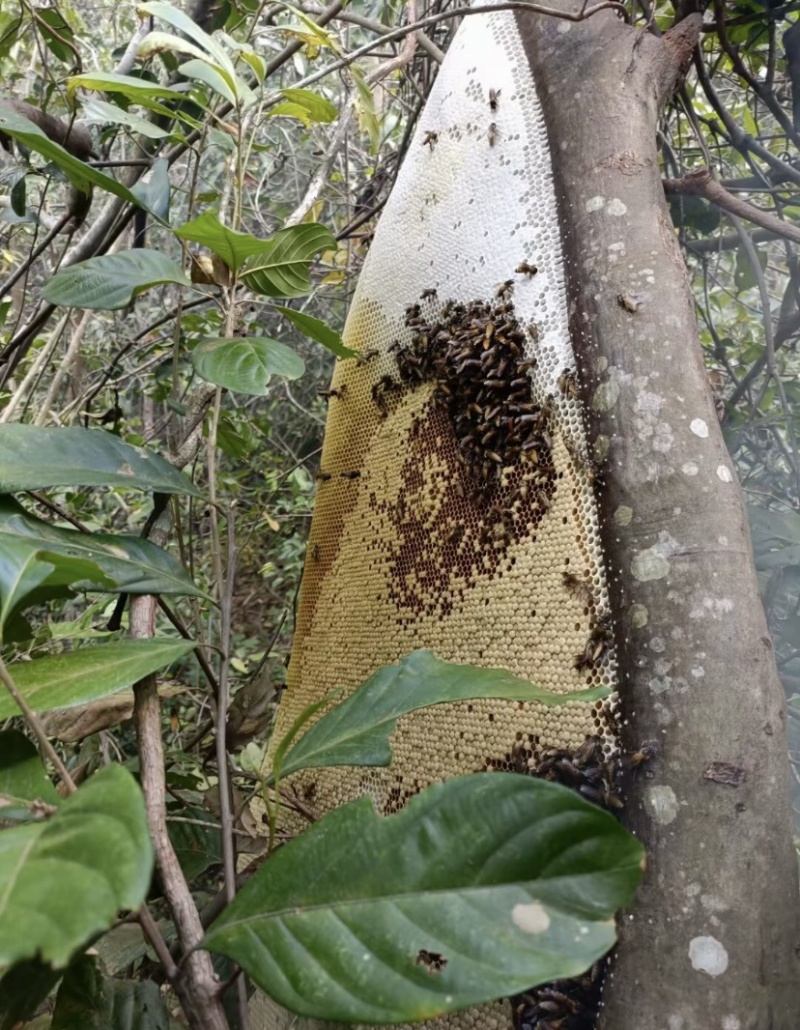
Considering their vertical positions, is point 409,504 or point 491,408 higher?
point 491,408

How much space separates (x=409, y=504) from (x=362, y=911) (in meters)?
0.70

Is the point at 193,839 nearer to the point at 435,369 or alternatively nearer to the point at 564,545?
the point at 564,545

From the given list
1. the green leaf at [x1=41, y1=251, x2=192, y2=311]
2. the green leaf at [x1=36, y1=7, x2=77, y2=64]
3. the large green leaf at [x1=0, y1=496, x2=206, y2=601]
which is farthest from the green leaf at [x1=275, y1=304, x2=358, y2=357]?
the green leaf at [x1=36, y1=7, x2=77, y2=64]

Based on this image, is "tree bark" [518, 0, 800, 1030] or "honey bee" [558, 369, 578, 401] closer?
"tree bark" [518, 0, 800, 1030]

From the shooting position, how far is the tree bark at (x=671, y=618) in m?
0.60

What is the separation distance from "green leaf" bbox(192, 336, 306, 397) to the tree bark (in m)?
0.37

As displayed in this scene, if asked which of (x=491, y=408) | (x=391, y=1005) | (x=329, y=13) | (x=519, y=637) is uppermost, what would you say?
(x=329, y=13)

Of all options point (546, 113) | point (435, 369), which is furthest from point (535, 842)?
point (546, 113)

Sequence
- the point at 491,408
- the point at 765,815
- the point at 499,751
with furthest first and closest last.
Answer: the point at 491,408 < the point at 499,751 < the point at 765,815

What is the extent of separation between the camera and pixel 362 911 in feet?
1.25

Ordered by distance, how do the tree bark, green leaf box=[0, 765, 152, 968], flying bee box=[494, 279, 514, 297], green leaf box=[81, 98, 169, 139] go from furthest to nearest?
flying bee box=[494, 279, 514, 297]
green leaf box=[81, 98, 169, 139]
the tree bark
green leaf box=[0, 765, 152, 968]

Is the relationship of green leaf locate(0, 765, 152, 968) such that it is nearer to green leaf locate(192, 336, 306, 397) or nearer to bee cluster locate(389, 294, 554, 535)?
green leaf locate(192, 336, 306, 397)

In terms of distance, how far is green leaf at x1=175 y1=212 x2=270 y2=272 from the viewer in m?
0.68

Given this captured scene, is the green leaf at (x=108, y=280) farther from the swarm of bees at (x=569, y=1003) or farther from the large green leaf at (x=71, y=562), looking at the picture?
the swarm of bees at (x=569, y=1003)
